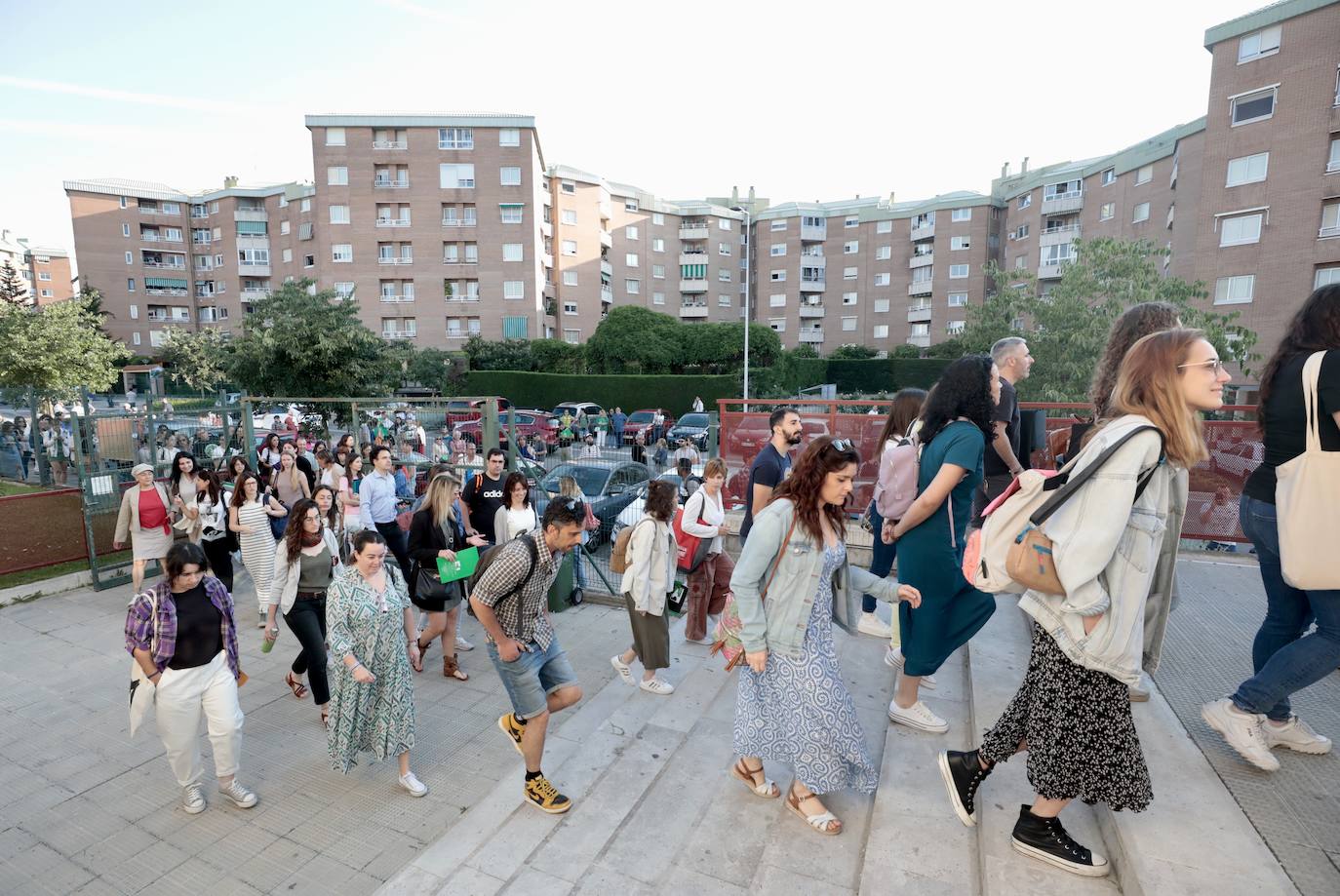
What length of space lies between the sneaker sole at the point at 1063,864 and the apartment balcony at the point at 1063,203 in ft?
162

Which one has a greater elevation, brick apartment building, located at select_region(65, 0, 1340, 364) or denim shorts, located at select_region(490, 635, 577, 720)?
brick apartment building, located at select_region(65, 0, 1340, 364)

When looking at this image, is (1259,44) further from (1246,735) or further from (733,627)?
(733,627)

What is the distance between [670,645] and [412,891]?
9.81ft

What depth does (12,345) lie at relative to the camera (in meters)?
18.4

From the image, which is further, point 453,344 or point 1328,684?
point 453,344

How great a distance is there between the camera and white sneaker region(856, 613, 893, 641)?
521 cm

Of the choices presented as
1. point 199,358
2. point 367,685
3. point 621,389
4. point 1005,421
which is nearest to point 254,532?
point 367,685

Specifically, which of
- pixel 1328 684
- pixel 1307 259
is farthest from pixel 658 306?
pixel 1328 684

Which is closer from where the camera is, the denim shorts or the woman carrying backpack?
the woman carrying backpack

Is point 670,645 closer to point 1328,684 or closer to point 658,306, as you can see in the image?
point 1328,684

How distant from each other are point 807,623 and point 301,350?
15.4m

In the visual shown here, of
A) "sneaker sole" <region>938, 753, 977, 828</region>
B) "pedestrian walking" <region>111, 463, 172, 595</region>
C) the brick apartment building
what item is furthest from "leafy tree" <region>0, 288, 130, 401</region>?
Answer: "sneaker sole" <region>938, 753, 977, 828</region>

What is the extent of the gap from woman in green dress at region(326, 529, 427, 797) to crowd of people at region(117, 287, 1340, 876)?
1 centimetres

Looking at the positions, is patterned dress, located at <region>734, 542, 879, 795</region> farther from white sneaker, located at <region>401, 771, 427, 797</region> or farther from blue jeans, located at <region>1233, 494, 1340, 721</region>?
white sneaker, located at <region>401, 771, 427, 797</region>
